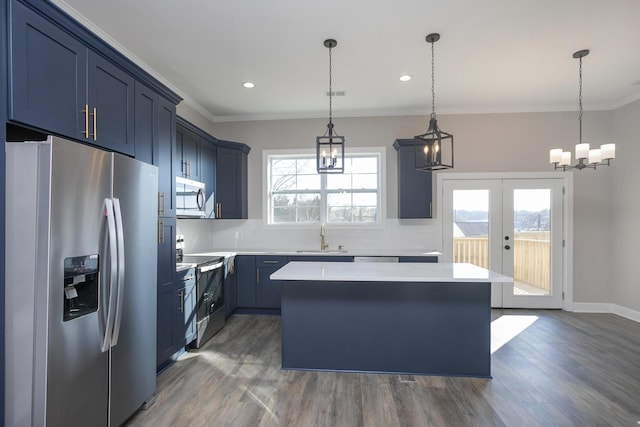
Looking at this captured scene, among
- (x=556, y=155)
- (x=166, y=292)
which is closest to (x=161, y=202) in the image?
(x=166, y=292)

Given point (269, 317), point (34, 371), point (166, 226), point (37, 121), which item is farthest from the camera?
point (269, 317)

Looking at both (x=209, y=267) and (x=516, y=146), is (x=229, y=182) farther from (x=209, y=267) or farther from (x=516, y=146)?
(x=516, y=146)

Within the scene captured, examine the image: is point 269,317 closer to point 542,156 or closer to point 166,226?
point 166,226

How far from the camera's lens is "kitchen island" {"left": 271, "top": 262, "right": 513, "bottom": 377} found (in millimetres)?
2572

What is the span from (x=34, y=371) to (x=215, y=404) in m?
1.20

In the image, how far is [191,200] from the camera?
3611 mm

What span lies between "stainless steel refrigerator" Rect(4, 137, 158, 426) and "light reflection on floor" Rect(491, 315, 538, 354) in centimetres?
337

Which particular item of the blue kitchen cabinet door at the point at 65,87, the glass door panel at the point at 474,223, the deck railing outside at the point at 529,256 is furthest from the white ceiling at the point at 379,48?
the deck railing outside at the point at 529,256

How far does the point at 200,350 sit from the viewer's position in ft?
10.4

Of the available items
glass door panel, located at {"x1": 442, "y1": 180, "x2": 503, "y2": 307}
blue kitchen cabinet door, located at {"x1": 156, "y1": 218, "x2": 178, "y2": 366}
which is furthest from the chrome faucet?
blue kitchen cabinet door, located at {"x1": 156, "y1": 218, "x2": 178, "y2": 366}

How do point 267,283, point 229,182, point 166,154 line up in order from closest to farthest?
point 166,154, point 267,283, point 229,182

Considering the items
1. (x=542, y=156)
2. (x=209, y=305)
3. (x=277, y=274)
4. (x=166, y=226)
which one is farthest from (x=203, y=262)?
(x=542, y=156)

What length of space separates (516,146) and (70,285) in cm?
533

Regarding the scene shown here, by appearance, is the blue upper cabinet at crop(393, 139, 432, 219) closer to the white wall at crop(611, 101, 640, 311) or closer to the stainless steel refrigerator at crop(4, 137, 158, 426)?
the white wall at crop(611, 101, 640, 311)
